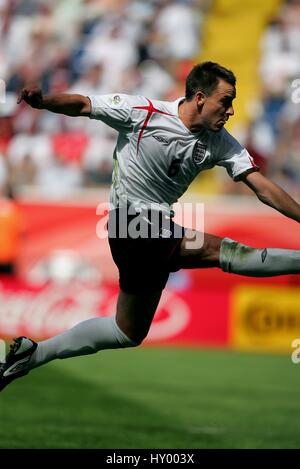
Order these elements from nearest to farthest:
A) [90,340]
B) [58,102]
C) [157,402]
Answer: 1. [58,102]
2. [90,340]
3. [157,402]

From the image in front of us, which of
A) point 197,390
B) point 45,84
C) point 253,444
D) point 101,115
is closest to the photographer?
point 101,115

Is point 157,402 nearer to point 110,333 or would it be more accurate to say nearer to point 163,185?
point 110,333

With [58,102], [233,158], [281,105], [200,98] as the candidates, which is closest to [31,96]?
A: [58,102]

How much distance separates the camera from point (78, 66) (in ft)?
57.5

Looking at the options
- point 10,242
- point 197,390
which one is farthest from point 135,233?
point 10,242

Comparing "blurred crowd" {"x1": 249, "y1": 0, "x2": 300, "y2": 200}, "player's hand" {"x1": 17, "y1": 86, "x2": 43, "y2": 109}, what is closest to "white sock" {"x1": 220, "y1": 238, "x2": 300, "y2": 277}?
"player's hand" {"x1": 17, "y1": 86, "x2": 43, "y2": 109}

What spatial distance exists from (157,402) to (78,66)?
856 centimetres

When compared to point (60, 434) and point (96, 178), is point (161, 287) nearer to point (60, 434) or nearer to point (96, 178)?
point (60, 434)

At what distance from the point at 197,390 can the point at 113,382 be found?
95 cm

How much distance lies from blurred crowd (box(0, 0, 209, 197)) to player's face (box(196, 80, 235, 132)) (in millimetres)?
9375

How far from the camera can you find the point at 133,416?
9.52m

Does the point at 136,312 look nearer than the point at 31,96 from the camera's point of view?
No

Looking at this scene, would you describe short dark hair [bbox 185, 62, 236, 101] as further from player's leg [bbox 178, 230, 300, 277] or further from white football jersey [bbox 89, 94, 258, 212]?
player's leg [bbox 178, 230, 300, 277]

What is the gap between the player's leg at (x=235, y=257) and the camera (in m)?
6.44
